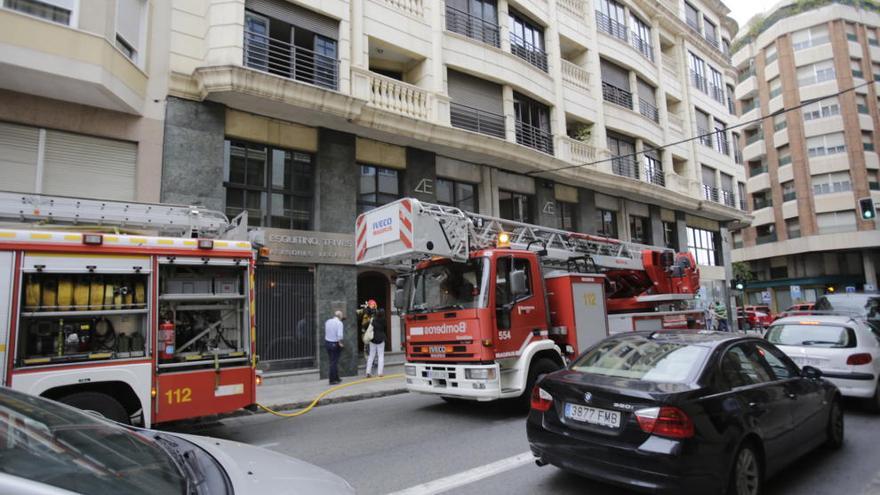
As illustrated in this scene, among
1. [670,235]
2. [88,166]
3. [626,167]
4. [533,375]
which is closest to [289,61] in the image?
[88,166]

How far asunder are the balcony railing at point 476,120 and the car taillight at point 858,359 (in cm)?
1185

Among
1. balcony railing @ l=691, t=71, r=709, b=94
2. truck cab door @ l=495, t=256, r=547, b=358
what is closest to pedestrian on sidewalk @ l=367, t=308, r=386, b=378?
truck cab door @ l=495, t=256, r=547, b=358

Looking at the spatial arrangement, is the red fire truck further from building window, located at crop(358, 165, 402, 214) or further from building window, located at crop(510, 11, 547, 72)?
building window, located at crop(510, 11, 547, 72)

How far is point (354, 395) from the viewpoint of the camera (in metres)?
10.4

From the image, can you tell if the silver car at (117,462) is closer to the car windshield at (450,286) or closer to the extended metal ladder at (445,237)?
the extended metal ladder at (445,237)

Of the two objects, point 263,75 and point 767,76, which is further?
point 767,76

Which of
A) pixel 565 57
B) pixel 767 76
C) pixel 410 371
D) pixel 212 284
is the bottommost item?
pixel 410 371

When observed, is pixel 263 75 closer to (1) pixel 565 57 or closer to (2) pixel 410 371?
(2) pixel 410 371

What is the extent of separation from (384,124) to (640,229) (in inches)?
639

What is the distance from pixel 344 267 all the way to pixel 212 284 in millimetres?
6852

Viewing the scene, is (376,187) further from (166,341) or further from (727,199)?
(727,199)

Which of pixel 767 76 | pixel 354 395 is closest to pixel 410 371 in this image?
pixel 354 395

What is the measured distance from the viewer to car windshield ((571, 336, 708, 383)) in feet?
14.1

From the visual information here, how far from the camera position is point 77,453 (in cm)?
197
